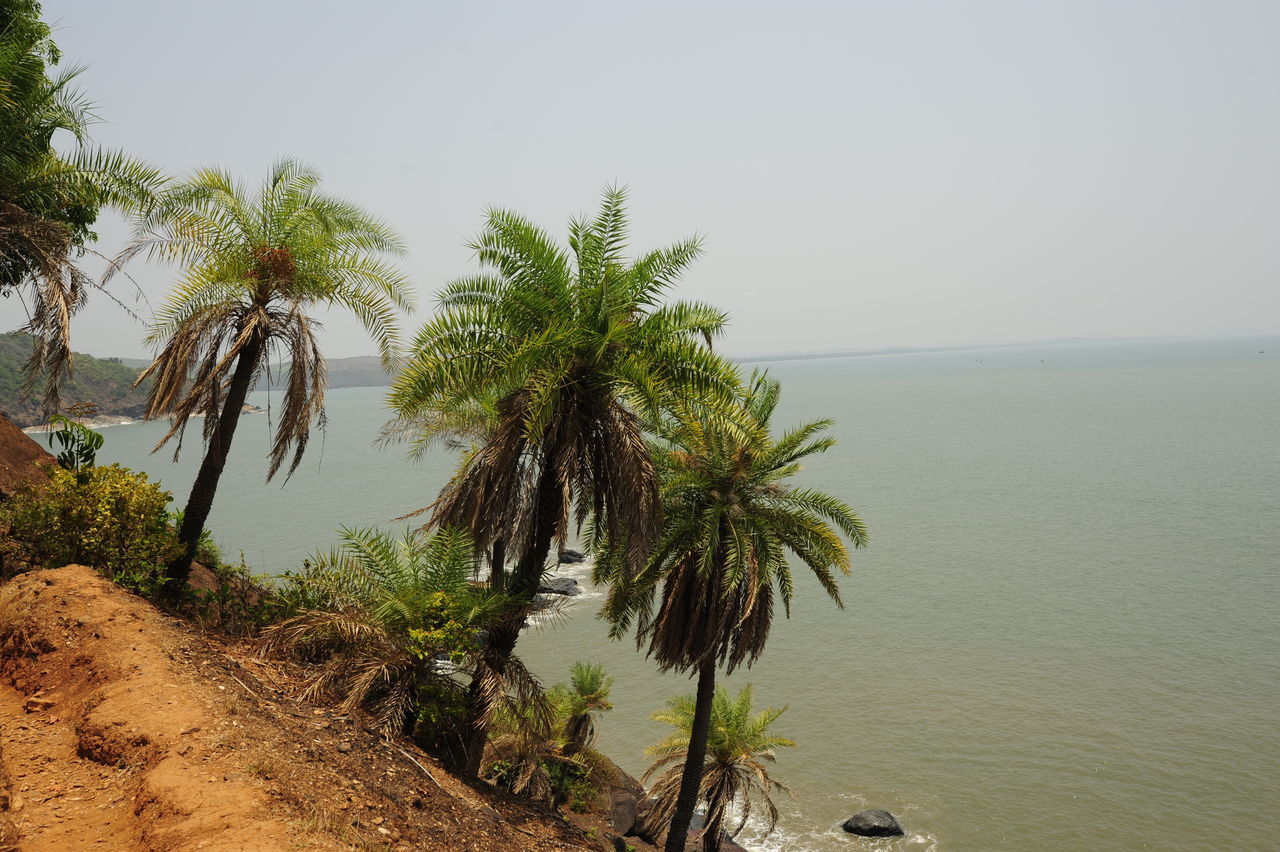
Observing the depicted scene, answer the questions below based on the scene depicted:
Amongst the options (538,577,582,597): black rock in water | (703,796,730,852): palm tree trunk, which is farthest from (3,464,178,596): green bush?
(538,577,582,597): black rock in water

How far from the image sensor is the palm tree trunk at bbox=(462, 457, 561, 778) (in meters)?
10.0

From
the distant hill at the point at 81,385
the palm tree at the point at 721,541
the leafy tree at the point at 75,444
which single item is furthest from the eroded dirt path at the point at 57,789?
the distant hill at the point at 81,385

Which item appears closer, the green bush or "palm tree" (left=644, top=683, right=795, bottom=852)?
the green bush

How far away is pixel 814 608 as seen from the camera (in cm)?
3906

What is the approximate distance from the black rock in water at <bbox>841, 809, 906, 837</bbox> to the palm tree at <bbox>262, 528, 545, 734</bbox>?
15.3m

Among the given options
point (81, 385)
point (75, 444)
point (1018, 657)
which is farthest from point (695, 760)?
point (81, 385)

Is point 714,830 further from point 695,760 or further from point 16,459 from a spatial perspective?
point 16,459

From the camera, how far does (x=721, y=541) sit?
13.8 meters

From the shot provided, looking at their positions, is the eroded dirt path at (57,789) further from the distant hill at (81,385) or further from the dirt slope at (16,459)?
the distant hill at (81,385)

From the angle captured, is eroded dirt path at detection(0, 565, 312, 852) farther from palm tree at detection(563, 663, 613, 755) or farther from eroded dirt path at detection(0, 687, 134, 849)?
palm tree at detection(563, 663, 613, 755)

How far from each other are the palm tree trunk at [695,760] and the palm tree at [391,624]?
5.22 metres

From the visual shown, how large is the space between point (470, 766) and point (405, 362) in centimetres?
575

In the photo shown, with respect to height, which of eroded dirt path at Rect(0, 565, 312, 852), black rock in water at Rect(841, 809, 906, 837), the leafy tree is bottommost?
black rock in water at Rect(841, 809, 906, 837)

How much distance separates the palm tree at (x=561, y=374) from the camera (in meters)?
10.5
